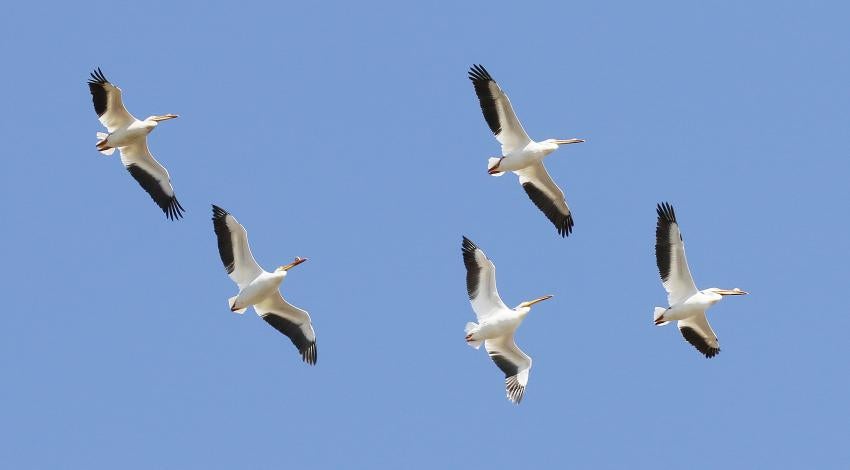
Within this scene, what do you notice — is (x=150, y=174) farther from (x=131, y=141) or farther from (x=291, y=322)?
(x=291, y=322)

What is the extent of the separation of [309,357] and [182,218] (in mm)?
3444

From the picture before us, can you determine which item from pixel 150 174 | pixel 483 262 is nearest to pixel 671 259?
pixel 483 262

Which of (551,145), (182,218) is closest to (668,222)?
(551,145)

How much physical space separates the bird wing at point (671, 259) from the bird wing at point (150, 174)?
8.32 metres

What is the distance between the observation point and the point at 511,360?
2373 cm

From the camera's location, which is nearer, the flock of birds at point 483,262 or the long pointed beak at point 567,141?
the flock of birds at point 483,262

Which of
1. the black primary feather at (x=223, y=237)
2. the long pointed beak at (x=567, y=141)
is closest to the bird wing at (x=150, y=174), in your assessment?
the black primary feather at (x=223, y=237)

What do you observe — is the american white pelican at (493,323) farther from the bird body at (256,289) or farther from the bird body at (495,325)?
the bird body at (256,289)

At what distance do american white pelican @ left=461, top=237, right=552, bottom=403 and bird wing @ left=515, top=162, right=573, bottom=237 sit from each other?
2648mm

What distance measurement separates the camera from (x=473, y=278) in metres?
23.4

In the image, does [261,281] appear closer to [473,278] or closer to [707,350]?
[473,278]

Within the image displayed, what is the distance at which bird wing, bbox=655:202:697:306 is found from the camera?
23312mm

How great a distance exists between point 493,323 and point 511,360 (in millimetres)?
944

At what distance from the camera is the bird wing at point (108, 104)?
2384cm
